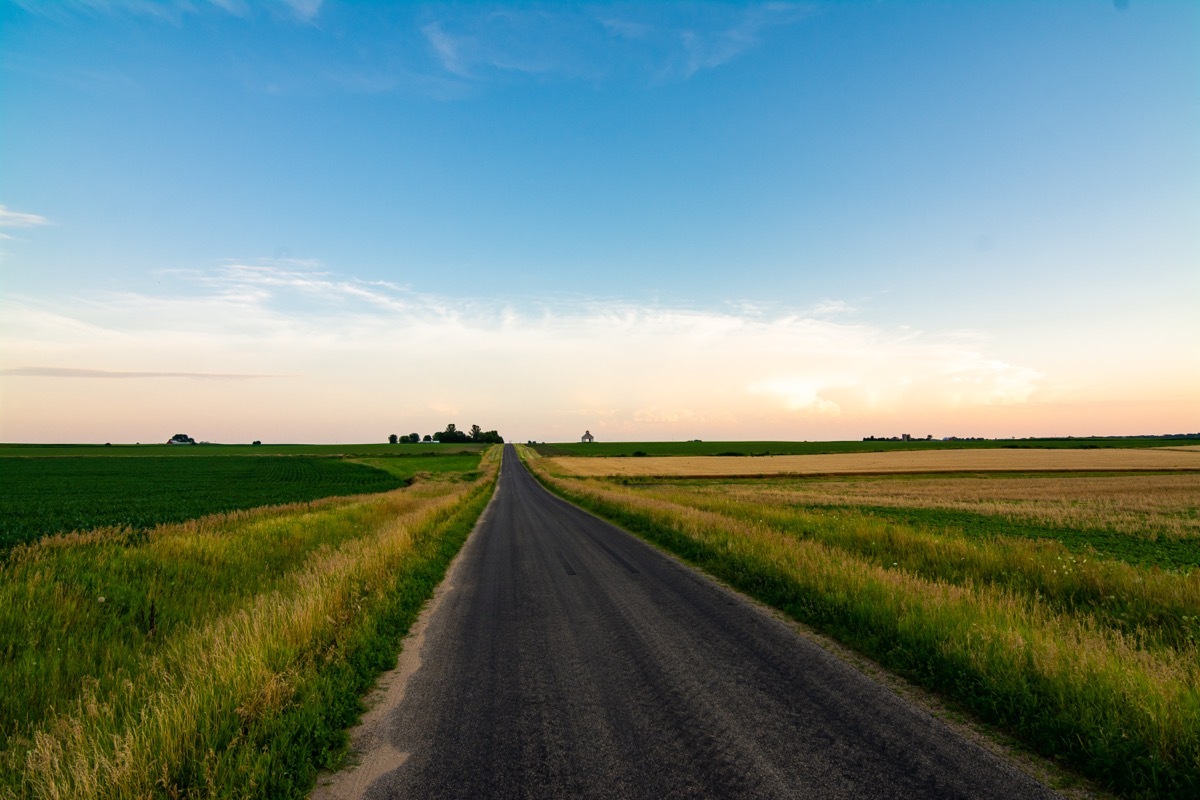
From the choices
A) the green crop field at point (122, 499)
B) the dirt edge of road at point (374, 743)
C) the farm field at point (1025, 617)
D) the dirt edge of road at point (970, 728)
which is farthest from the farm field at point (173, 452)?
the dirt edge of road at point (970, 728)

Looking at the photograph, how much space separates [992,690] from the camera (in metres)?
5.62

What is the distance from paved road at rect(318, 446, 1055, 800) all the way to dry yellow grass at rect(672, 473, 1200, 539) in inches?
864

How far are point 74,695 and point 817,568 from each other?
11.3 metres

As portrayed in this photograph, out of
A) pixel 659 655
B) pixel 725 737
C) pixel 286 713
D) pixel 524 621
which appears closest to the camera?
pixel 725 737

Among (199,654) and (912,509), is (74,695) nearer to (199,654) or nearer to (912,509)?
(199,654)

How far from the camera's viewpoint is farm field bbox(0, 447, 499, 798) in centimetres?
431

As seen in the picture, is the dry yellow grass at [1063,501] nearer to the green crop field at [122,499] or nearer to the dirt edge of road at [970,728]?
the dirt edge of road at [970,728]

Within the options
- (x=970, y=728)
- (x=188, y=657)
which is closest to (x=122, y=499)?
(x=188, y=657)

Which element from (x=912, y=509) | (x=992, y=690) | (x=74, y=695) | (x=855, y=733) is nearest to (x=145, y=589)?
(x=74, y=695)

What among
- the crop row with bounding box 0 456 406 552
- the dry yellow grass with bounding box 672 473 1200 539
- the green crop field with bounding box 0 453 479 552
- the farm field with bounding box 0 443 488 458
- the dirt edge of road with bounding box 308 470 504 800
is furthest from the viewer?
the farm field with bounding box 0 443 488 458

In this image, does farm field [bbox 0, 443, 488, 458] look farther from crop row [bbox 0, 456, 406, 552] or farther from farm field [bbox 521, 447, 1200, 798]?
farm field [bbox 521, 447, 1200, 798]

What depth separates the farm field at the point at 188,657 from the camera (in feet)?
14.2

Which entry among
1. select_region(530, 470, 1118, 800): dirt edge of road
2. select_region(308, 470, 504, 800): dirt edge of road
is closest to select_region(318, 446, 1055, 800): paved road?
select_region(308, 470, 504, 800): dirt edge of road

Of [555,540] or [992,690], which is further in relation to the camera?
[555,540]
